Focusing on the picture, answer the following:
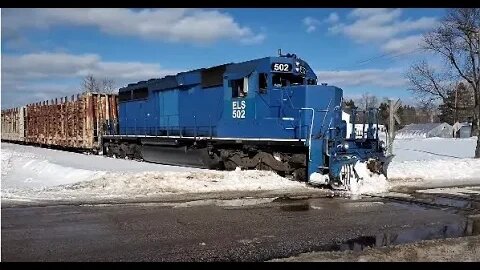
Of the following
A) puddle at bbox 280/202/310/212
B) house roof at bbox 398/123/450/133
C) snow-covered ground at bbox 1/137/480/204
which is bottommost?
puddle at bbox 280/202/310/212

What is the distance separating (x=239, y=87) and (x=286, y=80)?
1540 millimetres

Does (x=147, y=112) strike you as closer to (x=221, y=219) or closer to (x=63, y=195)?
(x=63, y=195)

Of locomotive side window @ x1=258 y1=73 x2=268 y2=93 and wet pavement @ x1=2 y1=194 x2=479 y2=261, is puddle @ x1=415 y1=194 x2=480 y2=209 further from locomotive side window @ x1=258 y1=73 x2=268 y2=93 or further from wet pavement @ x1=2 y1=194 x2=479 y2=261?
locomotive side window @ x1=258 y1=73 x2=268 y2=93

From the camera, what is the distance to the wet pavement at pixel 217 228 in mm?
6219

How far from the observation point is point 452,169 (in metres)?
17.6

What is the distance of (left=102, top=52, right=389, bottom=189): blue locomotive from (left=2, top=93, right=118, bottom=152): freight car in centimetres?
966

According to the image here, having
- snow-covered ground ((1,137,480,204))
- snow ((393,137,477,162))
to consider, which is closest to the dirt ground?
snow-covered ground ((1,137,480,204))

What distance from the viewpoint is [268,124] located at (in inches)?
548

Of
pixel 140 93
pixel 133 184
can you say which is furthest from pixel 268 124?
pixel 140 93

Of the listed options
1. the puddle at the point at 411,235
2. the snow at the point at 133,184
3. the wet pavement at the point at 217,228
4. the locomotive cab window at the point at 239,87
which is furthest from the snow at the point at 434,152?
the puddle at the point at 411,235

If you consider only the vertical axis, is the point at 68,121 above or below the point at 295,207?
above

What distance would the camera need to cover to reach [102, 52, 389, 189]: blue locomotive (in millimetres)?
13148

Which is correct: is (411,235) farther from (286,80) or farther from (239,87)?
(239,87)
